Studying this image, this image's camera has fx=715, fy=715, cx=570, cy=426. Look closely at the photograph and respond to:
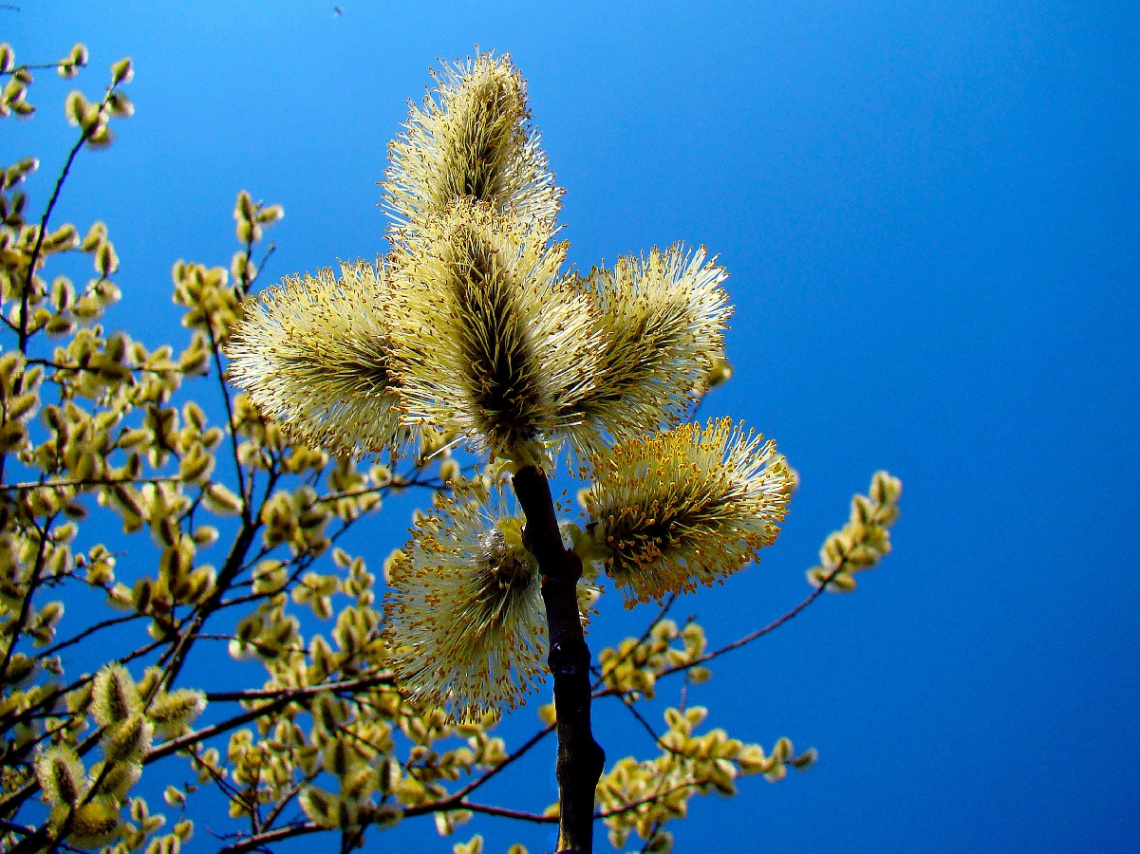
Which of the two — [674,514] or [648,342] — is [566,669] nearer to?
[674,514]

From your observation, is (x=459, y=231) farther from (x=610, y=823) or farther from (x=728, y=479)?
(x=610, y=823)

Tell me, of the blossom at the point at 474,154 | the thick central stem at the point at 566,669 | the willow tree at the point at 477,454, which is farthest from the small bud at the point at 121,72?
the thick central stem at the point at 566,669

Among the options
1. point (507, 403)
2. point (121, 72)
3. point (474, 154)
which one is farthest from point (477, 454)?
point (121, 72)

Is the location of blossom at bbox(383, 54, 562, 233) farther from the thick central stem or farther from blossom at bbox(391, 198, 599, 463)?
the thick central stem

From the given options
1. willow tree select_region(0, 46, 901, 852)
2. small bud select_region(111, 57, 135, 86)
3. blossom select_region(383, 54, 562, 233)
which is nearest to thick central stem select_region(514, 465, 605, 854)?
willow tree select_region(0, 46, 901, 852)

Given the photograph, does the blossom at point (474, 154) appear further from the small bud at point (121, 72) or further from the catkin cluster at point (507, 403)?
the small bud at point (121, 72)

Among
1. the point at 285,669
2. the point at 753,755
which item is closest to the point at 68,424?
the point at 285,669
